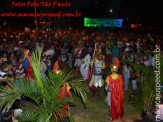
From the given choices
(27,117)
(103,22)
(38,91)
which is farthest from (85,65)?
(103,22)

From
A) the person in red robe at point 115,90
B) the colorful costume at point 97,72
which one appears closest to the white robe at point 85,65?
the colorful costume at point 97,72

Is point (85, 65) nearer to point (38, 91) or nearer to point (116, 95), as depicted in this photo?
point (116, 95)

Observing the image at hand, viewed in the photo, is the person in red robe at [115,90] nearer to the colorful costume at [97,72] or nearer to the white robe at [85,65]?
the colorful costume at [97,72]

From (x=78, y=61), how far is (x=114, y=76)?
527cm

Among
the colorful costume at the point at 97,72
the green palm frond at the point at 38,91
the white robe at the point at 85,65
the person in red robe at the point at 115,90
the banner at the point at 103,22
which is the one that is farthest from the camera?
the banner at the point at 103,22

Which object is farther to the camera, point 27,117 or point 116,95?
point 116,95

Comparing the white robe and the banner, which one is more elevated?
the banner

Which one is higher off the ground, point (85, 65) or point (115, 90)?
point (85, 65)

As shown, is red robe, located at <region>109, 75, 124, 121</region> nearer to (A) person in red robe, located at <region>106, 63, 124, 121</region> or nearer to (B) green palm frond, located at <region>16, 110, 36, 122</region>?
(A) person in red robe, located at <region>106, 63, 124, 121</region>

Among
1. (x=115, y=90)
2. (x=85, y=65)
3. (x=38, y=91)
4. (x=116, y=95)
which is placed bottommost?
(x=116, y=95)

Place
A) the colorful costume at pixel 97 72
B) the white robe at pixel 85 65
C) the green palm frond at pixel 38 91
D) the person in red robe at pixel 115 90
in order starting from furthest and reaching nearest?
the white robe at pixel 85 65
the colorful costume at pixel 97 72
the person in red robe at pixel 115 90
the green palm frond at pixel 38 91

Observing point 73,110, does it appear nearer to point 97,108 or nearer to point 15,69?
point 97,108

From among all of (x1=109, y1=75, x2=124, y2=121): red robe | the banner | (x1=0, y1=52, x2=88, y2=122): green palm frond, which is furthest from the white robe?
the banner

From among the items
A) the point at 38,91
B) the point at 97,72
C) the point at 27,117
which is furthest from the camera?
the point at 97,72
